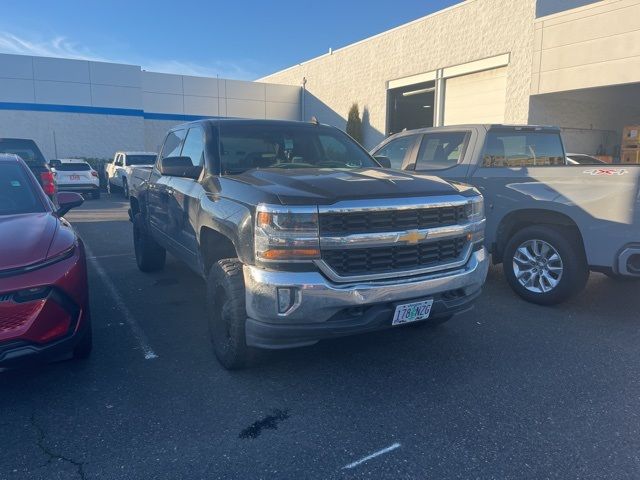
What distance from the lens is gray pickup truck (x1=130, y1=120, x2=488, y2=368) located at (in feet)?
10.1

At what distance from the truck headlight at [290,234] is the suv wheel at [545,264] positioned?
10.4 feet

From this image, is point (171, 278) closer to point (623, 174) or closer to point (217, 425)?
point (217, 425)

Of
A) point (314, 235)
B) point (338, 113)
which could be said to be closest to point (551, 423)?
point (314, 235)

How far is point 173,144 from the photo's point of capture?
227 inches

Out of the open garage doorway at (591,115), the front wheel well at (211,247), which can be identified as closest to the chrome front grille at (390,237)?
the front wheel well at (211,247)

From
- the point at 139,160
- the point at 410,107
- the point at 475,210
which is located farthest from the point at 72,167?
the point at 475,210

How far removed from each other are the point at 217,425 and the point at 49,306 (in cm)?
132

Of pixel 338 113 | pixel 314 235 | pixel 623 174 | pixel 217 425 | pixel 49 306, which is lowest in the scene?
pixel 217 425

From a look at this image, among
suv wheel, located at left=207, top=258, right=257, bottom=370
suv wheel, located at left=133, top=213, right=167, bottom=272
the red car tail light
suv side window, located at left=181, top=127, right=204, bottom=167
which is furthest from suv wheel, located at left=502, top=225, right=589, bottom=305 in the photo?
the red car tail light

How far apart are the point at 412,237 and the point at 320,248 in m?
0.69

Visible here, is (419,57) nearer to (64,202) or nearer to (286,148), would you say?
(286,148)

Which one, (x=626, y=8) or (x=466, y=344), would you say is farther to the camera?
(x=626, y=8)

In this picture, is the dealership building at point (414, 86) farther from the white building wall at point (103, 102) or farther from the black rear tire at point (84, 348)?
the black rear tire at point (84, 348)

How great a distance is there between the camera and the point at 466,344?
4.27 metres
